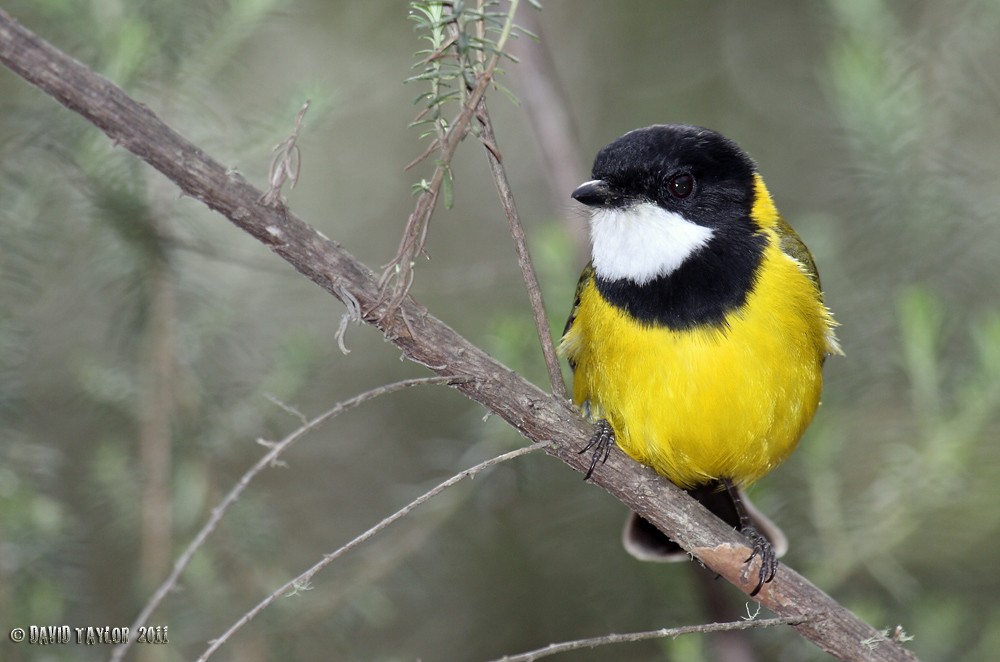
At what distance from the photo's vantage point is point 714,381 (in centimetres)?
257

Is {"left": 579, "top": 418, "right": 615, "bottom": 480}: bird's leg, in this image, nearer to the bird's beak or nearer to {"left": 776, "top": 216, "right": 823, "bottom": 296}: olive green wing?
the bird's beak

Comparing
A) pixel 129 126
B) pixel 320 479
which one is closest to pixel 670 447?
pixel 129 126

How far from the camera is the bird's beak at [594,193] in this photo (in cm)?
267

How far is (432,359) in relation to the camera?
205cm

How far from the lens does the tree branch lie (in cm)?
167

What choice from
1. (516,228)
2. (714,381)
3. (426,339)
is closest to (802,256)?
(714,381)

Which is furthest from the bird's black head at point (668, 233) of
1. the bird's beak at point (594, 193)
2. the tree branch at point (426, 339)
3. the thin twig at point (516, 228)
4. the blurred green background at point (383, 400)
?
the thin twig at point (516, 228)

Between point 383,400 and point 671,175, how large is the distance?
296cm

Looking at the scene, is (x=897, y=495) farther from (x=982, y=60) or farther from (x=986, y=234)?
(x=982, y=60)

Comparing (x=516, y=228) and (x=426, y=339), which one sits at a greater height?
(x=516, y=228)

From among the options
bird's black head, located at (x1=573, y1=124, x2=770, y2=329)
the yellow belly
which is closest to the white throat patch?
bird's black head, located at (x1=573, y1=124, x2=770, y2=329)

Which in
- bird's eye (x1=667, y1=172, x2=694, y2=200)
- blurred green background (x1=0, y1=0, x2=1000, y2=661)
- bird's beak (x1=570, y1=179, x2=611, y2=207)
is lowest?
blurred green background (x1=0, y1=0, x2=1000, y2=661)

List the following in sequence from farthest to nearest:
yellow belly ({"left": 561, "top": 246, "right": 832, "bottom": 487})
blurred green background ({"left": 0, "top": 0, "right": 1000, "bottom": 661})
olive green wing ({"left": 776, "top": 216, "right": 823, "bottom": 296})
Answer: blurred green background ({"left": 0, "top": 0, "right": 1000, "bottom": 661}) → olive green wing ({"left": 776, "top": 216, "right": 823, "bottom": 296}) → yellow belly ({"left": 561, "top": 246, "right": 832, "bottom": 487})

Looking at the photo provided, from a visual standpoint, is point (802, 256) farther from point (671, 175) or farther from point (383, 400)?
point (383, 400)
